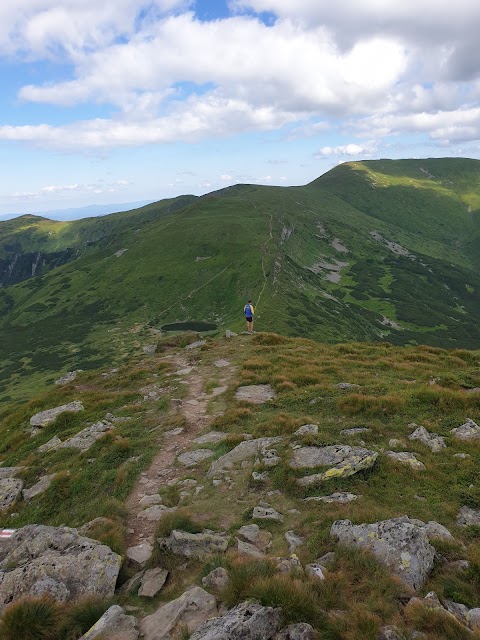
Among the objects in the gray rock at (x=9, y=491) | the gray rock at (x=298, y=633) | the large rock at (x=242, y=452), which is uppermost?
the gray rock at (x=298, y=633)

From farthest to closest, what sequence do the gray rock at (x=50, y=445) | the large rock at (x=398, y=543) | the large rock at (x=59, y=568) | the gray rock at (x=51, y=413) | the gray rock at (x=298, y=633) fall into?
the gray rock at (x=51, y=413)
the gray rock at (x=50, y=445)
the large rock at (x=59, y=568)
the large rock at (x=398, y=543)
the gray rock at (x=298, y=633)

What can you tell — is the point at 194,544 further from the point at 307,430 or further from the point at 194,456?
the point at 307,430

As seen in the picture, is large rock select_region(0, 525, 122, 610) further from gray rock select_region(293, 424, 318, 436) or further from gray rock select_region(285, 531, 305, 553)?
gray rock select_region(293, 424, 318, 436)

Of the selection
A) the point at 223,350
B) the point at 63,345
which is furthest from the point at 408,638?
the point at 63,345

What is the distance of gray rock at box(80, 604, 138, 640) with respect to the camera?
8492 millimetres

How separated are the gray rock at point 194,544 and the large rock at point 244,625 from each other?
3345 millimetres

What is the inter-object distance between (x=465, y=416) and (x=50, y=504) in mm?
18733

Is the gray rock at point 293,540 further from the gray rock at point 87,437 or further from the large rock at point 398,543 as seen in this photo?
the gray rock at point 87,437

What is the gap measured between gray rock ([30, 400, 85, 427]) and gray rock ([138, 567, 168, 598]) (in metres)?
17.3

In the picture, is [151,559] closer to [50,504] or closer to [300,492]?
[300,492]

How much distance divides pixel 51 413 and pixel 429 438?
920 inches

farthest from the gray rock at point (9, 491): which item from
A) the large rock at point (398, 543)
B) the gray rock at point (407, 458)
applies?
the gray rock at point (407, 458)

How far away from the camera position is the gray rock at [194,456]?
17.7m

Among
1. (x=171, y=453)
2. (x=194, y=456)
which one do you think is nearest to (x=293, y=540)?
(x=194, y=456)
